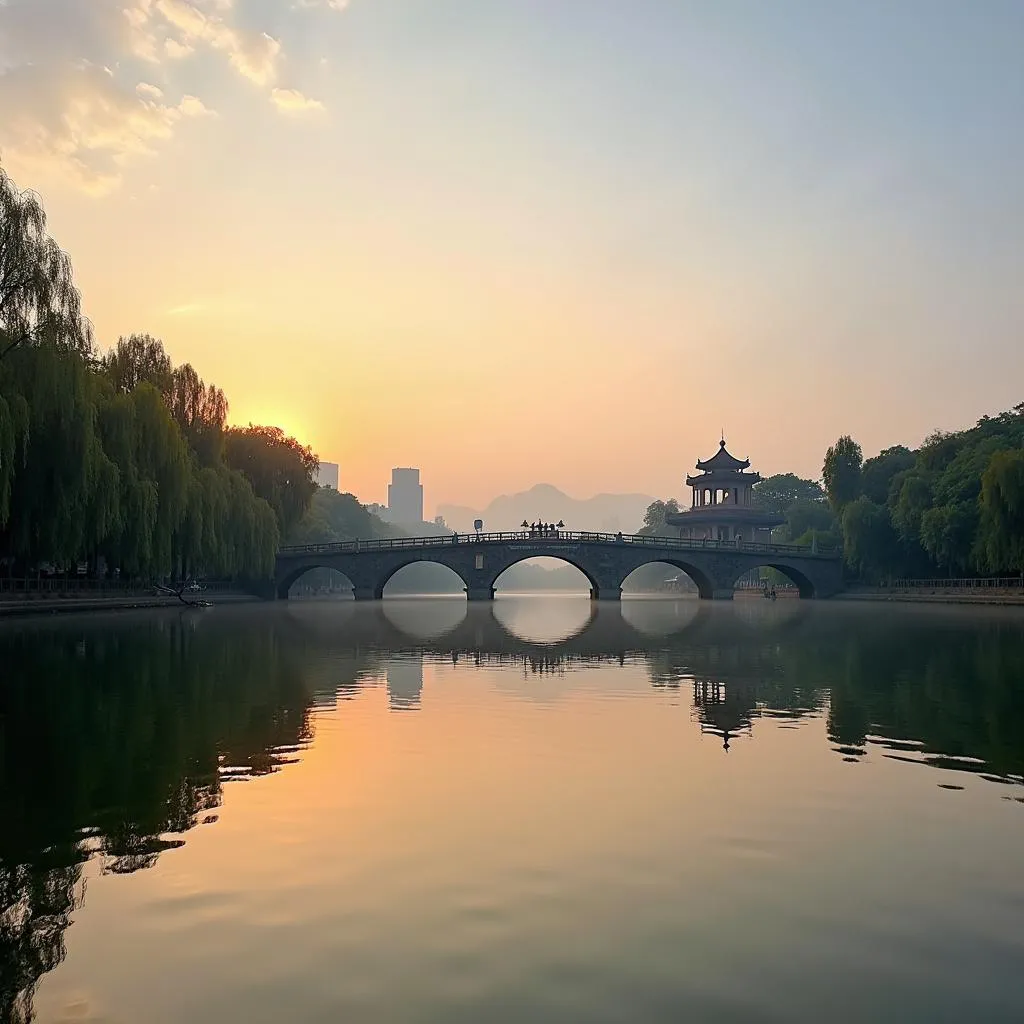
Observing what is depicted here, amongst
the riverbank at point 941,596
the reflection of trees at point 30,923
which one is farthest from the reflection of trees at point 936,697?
the riverbank at point 941,596

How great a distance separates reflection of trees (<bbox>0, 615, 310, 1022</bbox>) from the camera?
19.1ft

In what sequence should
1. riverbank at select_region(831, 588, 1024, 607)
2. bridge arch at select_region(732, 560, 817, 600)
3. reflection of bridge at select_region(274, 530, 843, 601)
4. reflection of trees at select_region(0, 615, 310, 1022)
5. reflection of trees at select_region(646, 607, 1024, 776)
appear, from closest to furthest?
1. reflection of trees at select_region(0, 615, 310, 1022)
2. reflection of trees at select_region(646, 607, 1024, 776)
3. riverbank at select_region(831, 588, 1024, 607)
4. reflection of bridge at select_region(274, 530, 843, 601)
5. bridge arch at select_region(732, 560, 817, 600)

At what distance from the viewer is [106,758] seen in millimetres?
9836

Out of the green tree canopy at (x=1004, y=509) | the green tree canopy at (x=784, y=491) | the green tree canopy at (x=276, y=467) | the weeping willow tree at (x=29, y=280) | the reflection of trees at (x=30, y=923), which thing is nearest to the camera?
the reflection of trees at (x=30, y=923)

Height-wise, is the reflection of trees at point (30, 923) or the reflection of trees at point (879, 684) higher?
the reflection of trees at point (879, 684)

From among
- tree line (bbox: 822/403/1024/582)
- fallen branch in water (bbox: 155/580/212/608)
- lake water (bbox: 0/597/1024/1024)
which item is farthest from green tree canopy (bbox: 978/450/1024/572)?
fallen branch in water (bbox: 155/580/212/608)

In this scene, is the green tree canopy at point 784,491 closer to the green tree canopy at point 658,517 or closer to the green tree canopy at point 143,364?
the green tree canopy at point 658,517

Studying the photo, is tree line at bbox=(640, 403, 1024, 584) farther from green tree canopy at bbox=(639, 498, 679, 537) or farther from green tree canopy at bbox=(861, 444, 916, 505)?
green tree canopy at bbox=(639, 498, 679, 537)

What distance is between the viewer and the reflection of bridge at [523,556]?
210ft

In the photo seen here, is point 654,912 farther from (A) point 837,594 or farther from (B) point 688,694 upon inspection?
(A) point 837,594

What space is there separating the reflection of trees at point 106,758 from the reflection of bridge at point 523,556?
43132mm

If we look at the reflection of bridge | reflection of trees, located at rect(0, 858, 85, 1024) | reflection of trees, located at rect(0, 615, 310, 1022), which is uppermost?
the reflection of bridge

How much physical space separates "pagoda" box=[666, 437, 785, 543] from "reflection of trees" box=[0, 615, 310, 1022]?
66.2 metres

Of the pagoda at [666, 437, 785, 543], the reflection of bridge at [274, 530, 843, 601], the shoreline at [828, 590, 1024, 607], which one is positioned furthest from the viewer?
the pagoda at [666, 437, 785, 543]
